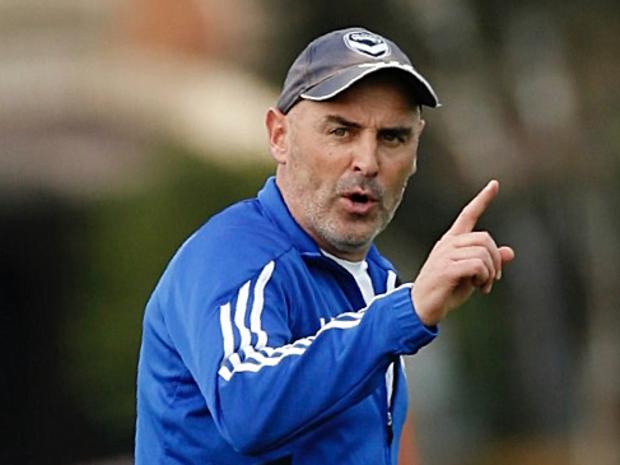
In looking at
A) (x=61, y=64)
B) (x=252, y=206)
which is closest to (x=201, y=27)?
(x=61, y=64)

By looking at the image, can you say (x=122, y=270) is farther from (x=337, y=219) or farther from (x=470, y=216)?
(x=470, y=216)

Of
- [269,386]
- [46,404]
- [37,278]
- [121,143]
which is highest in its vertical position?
[269,386]

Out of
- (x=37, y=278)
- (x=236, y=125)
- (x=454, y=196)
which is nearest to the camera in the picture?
(x=37, y=278)

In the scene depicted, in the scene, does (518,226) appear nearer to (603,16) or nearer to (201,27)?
(603,16)

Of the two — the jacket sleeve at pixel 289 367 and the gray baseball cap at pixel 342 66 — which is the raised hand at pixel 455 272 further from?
the gray baseball cap at pixel 342 66

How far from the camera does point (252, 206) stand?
320 centimetres

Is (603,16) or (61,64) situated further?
(603,16)

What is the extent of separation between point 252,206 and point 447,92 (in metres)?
7.05

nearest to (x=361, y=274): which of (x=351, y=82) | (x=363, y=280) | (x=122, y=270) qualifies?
(x=363, y=280)

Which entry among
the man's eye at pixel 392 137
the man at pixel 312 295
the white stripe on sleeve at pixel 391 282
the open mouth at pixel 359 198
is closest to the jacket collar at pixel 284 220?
the man at pixel 312 295

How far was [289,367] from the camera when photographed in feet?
9.04

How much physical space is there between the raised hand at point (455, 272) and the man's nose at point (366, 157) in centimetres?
37

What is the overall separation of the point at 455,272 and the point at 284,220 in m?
0.57

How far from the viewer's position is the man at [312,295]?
9.03 feet
